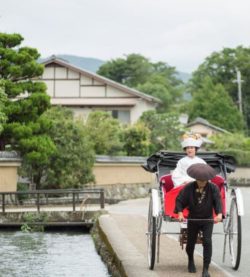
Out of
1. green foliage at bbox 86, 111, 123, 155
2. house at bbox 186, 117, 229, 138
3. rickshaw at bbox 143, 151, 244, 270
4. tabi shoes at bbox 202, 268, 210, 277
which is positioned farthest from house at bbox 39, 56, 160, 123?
tabi shoes at bbox 202, 268, 210, 277

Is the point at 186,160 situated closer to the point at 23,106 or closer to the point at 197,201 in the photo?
the point at 197,201

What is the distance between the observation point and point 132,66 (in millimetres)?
89438

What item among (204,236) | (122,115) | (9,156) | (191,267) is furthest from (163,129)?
(204,236)

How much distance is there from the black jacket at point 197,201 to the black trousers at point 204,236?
0.12 m

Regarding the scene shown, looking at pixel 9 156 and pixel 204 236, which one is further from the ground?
pixel 9 156

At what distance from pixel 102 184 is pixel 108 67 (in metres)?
49.2

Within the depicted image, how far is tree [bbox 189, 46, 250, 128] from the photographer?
81.6 m

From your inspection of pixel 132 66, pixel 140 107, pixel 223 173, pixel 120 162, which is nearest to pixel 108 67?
pixel 132 66

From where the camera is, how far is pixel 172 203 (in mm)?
10102

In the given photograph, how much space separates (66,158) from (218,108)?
143 ft

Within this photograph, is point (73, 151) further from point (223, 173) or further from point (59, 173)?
point (223, 173)

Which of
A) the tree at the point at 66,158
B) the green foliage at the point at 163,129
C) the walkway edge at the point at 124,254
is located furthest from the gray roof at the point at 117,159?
the walkway edge at the point at 124,254

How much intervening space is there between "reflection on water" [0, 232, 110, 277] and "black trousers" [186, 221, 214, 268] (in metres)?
3.87

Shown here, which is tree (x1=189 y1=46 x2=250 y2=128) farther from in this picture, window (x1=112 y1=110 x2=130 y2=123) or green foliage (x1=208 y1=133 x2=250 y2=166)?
window (x1=112 y1=110 x2=130 y2=123)
